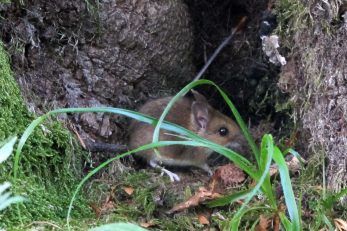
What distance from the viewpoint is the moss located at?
3.18 meters

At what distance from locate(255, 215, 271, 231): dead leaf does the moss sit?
966mm

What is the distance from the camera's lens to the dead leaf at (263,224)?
3.42m

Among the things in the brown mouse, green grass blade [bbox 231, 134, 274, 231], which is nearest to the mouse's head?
the brown mouse

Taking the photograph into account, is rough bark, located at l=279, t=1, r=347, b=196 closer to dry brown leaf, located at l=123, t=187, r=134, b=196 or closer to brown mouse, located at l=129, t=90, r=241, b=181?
brown mouse, located at l=129, t=90, r=241, b=181

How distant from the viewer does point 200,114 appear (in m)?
4.79

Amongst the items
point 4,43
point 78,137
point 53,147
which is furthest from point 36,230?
point 4,43

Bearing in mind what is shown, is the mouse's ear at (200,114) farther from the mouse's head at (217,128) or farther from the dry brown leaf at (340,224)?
the dry brown leaf at (340,224)

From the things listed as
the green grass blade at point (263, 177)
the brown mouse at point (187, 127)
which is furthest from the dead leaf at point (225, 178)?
the green grass blade at point (263, 177)

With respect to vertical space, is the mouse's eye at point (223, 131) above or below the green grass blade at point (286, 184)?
below

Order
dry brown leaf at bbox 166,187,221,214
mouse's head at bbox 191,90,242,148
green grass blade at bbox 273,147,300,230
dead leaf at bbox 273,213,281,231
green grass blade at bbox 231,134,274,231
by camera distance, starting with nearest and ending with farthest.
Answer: green grass blade at bbox 231,134,274,231, green grass blade at bbox 273,147,300,230, dead leaf at bbox 273,213,281,231, dry brown leaf at bbox 166,187,221,214, mouse's head at bbox 191,90,242,148

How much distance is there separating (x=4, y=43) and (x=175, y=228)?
1598 mm

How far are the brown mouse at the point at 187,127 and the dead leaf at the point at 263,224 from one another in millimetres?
987

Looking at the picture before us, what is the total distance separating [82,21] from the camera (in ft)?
14.0

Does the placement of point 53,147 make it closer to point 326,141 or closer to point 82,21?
point 82,21
